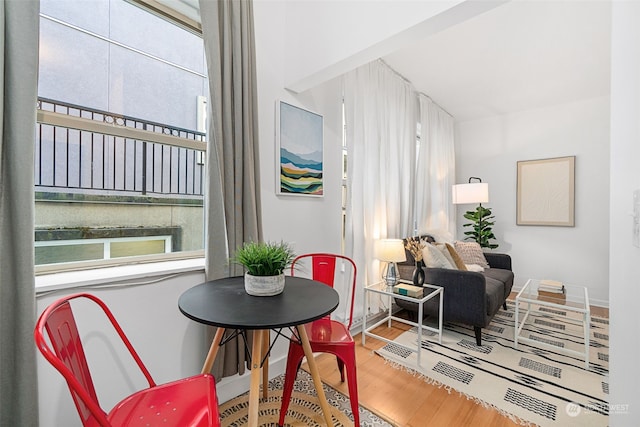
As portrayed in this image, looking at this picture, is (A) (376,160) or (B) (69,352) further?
(A) (376,160)

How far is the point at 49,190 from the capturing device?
135 cm

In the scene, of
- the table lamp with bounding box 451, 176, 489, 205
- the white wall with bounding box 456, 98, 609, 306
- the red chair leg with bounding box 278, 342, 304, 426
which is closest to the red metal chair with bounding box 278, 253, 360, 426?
the red chair leg with bounding box 278, 342, 304, 426

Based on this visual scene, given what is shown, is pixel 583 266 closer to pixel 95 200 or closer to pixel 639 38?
pixel 639 38

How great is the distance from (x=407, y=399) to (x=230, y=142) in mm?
1959

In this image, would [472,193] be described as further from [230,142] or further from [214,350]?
[214,350]

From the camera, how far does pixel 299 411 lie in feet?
5.39

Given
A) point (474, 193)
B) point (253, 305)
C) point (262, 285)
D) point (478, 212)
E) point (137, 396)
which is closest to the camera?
point (137, 396)

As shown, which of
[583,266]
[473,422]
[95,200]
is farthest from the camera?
[583,266]

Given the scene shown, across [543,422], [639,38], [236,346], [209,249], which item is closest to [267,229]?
[209,249]

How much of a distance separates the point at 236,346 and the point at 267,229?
2.54ft

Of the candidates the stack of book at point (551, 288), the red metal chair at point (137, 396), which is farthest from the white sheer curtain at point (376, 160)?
the red metal chair at point (137, 396)

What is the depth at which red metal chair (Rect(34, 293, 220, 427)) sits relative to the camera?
0.83 metres

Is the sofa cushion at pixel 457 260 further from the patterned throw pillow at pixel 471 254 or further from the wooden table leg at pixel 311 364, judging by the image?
the wooden table leg at pixel 311 364

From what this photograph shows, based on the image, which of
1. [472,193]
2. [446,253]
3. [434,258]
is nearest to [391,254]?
[434,258]
